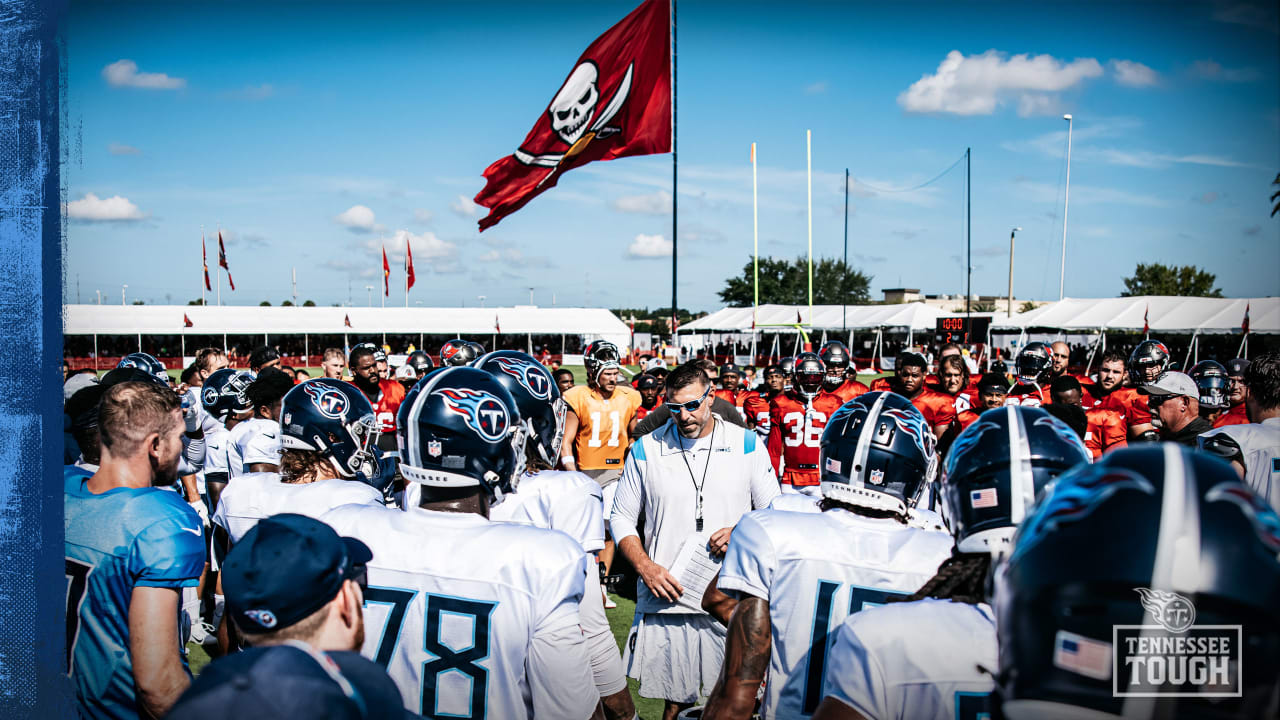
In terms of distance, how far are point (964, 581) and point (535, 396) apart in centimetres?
360

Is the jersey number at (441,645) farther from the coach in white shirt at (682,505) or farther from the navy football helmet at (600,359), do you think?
the navy football helmet at (600,359)

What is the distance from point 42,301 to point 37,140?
0.55 m

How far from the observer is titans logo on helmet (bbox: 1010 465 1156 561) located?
123 centimetres

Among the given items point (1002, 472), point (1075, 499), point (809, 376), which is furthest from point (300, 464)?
point (809, 376)

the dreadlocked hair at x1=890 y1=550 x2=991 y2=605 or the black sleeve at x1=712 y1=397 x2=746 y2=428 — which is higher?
the dreadlocked hair at x1=890 y1=550 x2=991 y2=605

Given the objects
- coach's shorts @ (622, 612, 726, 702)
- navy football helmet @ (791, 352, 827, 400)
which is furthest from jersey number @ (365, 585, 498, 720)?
navy football helmet @ (791, 352, 827, 400)

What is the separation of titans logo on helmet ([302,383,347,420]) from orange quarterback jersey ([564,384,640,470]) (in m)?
4.05

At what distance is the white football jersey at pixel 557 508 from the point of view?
4270 millimetres

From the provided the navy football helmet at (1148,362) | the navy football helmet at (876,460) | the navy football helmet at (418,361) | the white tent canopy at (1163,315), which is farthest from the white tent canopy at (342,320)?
the navy football helmet at (876,460)

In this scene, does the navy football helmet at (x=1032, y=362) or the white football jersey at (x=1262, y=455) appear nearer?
the white football jersey at (x=1262, y=455)

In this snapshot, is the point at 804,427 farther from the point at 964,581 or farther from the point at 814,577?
the point at 964,581

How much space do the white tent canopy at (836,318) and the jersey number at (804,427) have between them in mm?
28971

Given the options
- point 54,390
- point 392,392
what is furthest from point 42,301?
point 392,392

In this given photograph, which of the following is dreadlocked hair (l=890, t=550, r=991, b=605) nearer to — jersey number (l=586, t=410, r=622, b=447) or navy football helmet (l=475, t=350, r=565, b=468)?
navy football helmet (l=475, t=350, r=565, b=468)
